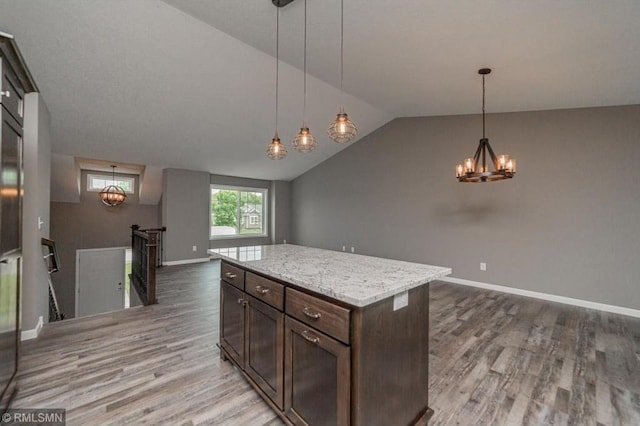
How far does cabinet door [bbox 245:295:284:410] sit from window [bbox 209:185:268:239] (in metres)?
6.03

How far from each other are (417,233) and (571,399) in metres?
3.79

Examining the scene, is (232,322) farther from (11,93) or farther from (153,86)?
(153,86)

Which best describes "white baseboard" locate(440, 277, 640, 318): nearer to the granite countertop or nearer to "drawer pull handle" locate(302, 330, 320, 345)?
the granite countertop

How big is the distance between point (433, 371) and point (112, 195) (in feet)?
24.7

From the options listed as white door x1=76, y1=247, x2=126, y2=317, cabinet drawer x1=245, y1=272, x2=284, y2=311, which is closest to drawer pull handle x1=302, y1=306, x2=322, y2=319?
cabinet drawer x1=245, y1=272, x2=284, y2=311

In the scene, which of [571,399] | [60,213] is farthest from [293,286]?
[60,213]

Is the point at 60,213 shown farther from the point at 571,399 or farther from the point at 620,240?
the point at 620,240

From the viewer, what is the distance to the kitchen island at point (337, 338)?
1280mm

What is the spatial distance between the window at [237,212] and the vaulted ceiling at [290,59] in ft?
9.44

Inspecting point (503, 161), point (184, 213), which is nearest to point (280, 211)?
point (184, 213)

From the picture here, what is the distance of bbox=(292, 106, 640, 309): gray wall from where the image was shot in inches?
147

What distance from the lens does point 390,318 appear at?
1428 mm

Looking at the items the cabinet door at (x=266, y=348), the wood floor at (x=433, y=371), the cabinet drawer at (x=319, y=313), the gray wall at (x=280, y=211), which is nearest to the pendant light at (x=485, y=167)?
the wood floor at (x=433, y=371)

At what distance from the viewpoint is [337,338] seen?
132 centimetres
